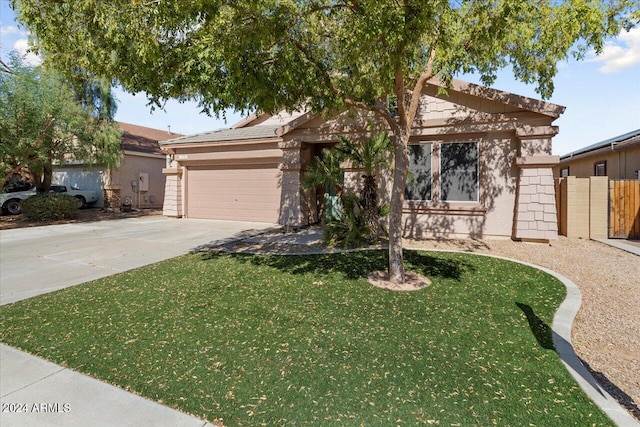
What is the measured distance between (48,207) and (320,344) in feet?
54.8

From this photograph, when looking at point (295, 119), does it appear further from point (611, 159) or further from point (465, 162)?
point (611, 159)

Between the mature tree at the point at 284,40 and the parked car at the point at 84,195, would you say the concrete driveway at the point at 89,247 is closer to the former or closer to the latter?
the mature tree at the point at 284,40

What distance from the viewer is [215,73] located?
5.74 m

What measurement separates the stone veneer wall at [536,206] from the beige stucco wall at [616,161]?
358 centimetres

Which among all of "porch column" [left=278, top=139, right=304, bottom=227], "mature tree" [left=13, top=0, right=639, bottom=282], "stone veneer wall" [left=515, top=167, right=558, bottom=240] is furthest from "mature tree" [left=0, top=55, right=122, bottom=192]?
"stone veneer wall" [left=515, top=167, right=558, bottom=240]

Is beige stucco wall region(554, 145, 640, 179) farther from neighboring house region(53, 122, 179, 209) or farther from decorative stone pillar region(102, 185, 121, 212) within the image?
decorative stone pillar region(102, 185, 121, 212)

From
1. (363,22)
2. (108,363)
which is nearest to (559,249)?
(363,22)

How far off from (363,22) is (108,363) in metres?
5.27

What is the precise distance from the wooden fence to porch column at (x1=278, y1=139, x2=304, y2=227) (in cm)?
997

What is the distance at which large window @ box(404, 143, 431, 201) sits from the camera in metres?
10.6

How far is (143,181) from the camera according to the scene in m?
21.7

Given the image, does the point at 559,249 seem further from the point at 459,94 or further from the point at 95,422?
the point at 95,422

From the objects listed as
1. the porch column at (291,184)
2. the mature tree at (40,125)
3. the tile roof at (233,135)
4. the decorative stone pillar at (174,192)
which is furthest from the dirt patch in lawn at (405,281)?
the mature tree at (40,125)

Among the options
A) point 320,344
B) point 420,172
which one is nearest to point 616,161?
point 420,172
